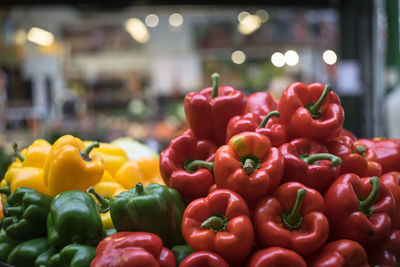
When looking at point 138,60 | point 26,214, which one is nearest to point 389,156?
point 26,214

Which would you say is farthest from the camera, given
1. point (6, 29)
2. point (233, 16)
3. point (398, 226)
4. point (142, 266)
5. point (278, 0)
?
point (233, 16)

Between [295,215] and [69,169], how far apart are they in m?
0.74

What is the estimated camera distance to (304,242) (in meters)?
1.16

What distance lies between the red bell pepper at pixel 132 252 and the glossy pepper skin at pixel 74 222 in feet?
0.39

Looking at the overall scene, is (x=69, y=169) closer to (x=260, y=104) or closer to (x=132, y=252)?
(x=132, y=252)

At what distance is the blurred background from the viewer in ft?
31.9

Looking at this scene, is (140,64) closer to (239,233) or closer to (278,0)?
(278,0)

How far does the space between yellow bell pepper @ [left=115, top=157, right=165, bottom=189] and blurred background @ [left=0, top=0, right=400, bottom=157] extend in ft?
22.0

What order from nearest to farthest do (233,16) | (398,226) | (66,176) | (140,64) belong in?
(398,226) → (66,176) → (233,16) → (140,64)

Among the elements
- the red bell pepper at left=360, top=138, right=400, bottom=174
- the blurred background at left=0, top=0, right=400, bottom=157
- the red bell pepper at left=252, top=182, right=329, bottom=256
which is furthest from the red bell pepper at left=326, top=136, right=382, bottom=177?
the blurred background at left=0, top=0, right=400, bottom=157

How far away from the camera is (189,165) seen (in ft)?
4.81

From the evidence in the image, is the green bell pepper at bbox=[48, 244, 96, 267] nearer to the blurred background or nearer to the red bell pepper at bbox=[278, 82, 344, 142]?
the red bell pepper at bbox=[278, 82, 344, 142]

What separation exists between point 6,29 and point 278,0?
6985 mm

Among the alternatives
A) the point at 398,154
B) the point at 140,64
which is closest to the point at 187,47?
the point at 140,64
